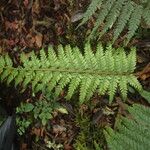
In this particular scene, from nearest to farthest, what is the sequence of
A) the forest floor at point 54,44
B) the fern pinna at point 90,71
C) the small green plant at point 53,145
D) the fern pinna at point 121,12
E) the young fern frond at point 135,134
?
1. the young fern frond at point 135,134
2. the fern pinna at point 121,12
3. the fern pinna at point 90,71
4. the forest floor at point 54,44
5. the small green plant at point 53,145

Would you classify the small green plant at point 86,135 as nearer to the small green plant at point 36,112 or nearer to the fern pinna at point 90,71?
the small green plant at point 36,112

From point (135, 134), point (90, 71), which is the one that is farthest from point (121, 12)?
point (135, 134)

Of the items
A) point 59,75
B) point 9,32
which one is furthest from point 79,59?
point 9,32

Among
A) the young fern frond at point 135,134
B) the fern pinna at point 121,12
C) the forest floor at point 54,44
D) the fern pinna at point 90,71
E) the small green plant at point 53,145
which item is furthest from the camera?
the small green plant at point 53,145

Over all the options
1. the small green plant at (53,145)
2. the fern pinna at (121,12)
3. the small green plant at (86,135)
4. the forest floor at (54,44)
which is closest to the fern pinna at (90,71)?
the fern pinna at (121,12)

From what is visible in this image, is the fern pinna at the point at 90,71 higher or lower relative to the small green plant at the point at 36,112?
higher
